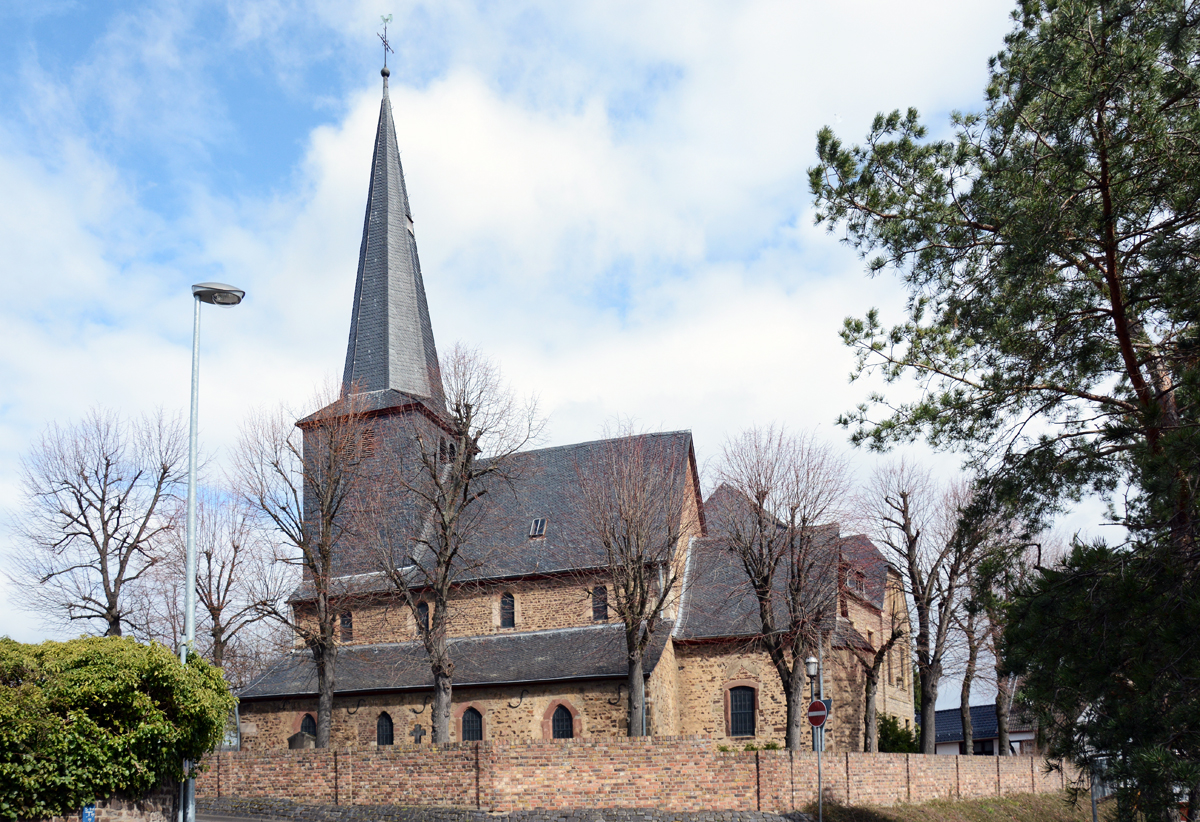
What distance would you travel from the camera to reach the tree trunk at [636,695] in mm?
25641

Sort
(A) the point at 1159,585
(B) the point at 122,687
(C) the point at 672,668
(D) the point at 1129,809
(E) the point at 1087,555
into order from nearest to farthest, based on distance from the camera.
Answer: (D) the point at 1129,809 < (A) the point at 1159,585 < (E) the point at 1087,555 < (B) the point at 122,687 < (C) the point at 672,668

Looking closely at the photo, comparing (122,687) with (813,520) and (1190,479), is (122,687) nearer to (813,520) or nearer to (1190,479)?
(1190,479)

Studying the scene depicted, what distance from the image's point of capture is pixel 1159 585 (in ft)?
30.5

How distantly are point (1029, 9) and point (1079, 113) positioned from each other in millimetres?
1698

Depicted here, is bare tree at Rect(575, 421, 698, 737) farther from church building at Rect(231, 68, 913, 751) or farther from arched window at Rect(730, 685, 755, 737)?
arched window at Rect(730, 685, 755, 737)

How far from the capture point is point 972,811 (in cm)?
2623

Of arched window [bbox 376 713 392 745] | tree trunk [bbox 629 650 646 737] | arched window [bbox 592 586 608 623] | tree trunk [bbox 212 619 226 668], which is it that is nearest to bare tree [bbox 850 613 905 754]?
tree trunk [bbox 629 650 646 737]

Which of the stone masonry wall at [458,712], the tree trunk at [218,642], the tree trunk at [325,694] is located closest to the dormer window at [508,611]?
the stone masonry wall at [458,712]

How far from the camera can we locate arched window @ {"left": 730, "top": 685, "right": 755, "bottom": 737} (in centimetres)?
2997

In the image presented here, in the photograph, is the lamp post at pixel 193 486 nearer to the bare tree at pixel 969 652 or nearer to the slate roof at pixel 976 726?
the bare tree at pixel 969 652

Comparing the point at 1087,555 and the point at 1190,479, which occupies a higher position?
the point at 1190,479

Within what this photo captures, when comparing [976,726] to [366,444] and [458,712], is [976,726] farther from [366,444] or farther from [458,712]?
[366,444]

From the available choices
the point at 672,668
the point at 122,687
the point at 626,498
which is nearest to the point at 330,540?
the point at 626,498

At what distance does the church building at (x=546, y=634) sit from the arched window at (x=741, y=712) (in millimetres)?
42
